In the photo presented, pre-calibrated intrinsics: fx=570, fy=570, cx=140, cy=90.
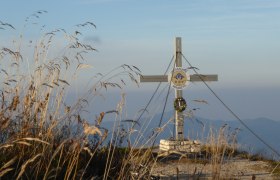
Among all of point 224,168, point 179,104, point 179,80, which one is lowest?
point 224,168

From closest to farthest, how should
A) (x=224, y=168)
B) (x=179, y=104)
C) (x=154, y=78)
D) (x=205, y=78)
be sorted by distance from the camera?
(x=224, y=168)
(x=179, y=104)
(x=154, y=78)
(x=205, y=78)


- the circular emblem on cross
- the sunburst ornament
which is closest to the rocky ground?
the sunburst ornament

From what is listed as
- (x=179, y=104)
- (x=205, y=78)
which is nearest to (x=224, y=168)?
(x=179, y=104)

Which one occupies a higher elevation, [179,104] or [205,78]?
[205,78]

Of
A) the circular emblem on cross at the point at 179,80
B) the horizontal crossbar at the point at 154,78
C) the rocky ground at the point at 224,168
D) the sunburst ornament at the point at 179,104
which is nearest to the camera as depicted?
the rocky ground at the point at 224,168

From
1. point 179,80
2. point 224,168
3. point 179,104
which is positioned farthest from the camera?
point 179,80

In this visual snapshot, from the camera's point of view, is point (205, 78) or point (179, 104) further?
point (205, 78)

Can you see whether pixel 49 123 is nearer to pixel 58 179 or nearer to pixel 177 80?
pixel 58 179

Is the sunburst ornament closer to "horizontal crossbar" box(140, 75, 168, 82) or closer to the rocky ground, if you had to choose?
"horizontal crossbar" box(140, 75, 168, 82)

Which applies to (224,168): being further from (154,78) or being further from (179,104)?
(154,78)

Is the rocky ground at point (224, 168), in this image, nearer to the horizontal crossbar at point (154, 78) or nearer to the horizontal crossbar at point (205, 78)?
the horizontal crossbar at point (154, 78)

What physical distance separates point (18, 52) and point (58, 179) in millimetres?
1680

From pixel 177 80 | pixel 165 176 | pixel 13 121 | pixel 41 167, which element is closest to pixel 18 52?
pixel 13 121

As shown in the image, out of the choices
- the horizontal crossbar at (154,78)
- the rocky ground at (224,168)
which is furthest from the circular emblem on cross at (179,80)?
the rocky ground at (224,168)
